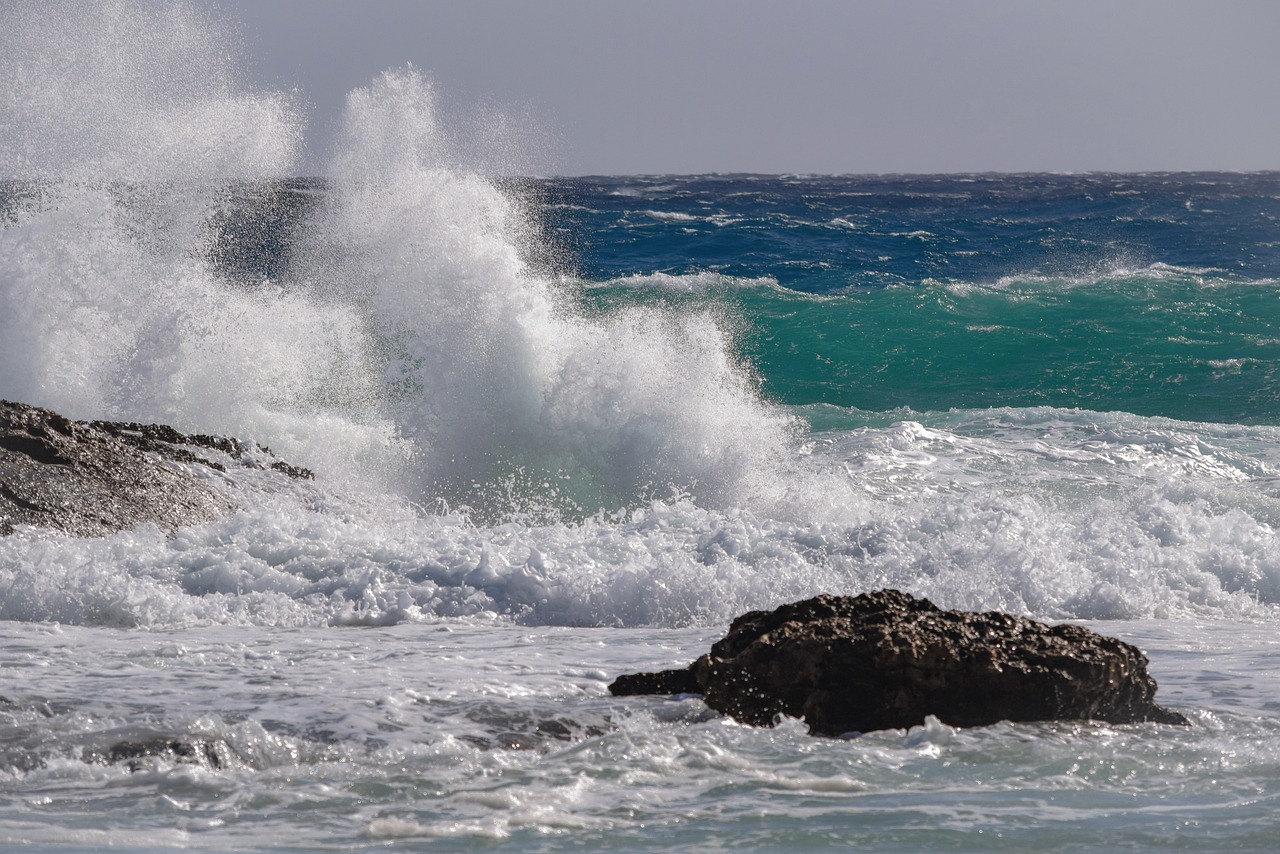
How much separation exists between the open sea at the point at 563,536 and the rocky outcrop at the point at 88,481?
0.24 meters

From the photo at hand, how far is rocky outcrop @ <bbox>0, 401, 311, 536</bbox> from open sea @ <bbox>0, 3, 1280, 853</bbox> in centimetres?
24

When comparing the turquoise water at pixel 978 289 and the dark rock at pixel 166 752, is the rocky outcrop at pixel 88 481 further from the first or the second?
the turquoise water at pixel 978 289

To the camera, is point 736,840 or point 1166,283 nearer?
point 736,840

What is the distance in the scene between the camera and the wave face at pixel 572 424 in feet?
21.5

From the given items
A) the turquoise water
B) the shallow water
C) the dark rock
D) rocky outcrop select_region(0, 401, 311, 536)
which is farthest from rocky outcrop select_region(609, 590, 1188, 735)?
the turquoise water

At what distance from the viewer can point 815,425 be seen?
44.6 ft

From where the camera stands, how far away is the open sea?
3535 millimetres

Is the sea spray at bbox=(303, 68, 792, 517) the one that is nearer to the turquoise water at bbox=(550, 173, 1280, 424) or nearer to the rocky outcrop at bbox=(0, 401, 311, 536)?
the rocky outcrop at bbox=(0, 401, 311, 536)

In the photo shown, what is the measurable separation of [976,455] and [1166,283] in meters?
11.5

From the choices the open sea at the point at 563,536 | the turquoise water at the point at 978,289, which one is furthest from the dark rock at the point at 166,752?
the turquoise water at the point at 978,289

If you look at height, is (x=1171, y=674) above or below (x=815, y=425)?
below

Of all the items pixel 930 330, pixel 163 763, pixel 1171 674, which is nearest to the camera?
pixel 163 763

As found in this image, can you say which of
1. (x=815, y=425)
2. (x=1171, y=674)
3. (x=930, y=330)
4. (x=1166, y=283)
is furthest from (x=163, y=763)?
(x=1166, y=283)

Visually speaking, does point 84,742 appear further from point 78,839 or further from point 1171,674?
point 1171,674
